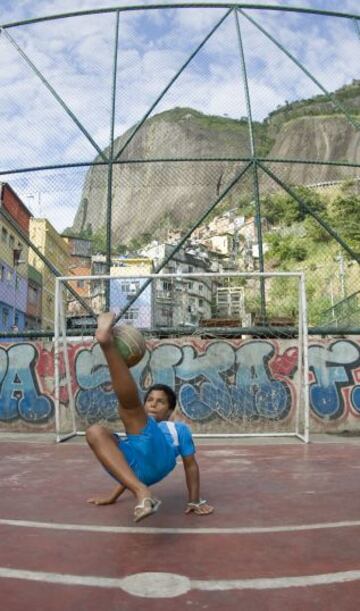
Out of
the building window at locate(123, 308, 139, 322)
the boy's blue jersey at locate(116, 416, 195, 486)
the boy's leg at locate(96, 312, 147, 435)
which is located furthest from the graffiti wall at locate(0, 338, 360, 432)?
the boy's leg at locate(96, 312, 147, 435)

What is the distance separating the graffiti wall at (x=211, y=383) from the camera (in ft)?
31.8

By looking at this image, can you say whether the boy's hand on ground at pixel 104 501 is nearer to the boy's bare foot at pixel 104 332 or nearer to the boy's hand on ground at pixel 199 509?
the boy's hand on ground at pixel 199 509

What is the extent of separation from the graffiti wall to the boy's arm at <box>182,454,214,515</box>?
217 inches

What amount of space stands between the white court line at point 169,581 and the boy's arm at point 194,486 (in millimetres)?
1218

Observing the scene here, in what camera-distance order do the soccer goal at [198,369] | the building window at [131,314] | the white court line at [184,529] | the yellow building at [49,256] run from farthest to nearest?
the yellow building at [49,256]
the soccer goal at [198,369]
the building window at [131,314]
the white court line at [184,529]

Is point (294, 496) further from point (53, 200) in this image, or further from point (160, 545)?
point (53, 200)

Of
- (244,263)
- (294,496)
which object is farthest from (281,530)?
(244,263)

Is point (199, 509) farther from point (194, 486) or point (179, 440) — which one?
point (179, 440)

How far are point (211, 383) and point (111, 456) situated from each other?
626 cm

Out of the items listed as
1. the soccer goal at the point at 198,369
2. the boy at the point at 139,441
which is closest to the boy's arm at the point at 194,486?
the boy at the point at 139,441

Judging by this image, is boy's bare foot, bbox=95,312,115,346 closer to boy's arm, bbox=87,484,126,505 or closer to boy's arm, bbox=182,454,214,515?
boy's arm, bbox=182,454,214,515

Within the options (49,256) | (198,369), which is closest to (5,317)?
(49,256)

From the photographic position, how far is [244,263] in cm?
2178

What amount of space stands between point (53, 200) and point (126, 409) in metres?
6.70
